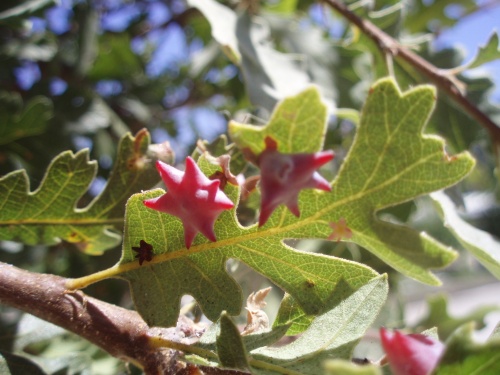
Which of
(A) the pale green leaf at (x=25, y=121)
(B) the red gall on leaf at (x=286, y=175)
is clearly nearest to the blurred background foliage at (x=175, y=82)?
(A) the pale green leaf at (x=25, y=121)

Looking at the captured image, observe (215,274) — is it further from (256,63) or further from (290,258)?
(256,63)

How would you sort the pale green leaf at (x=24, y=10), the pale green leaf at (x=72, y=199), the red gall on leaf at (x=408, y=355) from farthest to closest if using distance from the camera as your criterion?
the pale green leaf at (x=24, y=10) < the pale green leaf at (x=72, y=199) < the red gall on leaf at (x=408, y=355)

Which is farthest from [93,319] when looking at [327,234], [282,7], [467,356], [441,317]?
[282,7]

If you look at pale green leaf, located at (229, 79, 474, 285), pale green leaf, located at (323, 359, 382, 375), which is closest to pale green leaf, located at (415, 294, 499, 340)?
pale green leaf, located at (229, 79, 474, 285)

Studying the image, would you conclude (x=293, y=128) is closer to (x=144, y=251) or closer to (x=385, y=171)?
(x=385, y=171)

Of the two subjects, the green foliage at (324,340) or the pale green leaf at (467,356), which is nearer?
the pale green leaf at (467,356)

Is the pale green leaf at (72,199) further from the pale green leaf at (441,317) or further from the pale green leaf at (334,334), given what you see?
the pale green leaf at (441,317)

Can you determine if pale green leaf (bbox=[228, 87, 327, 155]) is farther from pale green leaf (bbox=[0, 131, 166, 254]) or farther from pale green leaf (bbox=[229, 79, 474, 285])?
pale green leaf (bbox=[0, 131, 166, 254])
